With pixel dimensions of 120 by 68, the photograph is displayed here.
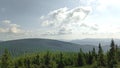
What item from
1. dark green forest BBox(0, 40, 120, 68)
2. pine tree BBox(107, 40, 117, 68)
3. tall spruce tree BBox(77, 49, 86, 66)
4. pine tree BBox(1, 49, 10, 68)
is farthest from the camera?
tall spruce tree BBox(77, 49, 86, 66)

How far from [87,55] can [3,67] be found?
7443 centimetres

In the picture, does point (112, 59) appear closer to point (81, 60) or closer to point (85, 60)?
point (85, 60)

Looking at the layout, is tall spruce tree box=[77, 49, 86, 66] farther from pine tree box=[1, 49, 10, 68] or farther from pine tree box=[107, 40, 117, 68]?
pine tree box=[1, 49, 10, 68]

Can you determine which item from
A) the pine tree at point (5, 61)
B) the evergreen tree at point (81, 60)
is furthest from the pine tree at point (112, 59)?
the pine tree at point (5, 61)

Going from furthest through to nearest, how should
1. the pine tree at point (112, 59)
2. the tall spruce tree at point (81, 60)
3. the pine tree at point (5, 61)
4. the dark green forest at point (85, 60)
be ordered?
the tall spruce tree at point (81, 60), the pine tree at point (112, 59), the dark green forest at point (85, 60), the pine tree at point (5, 61)

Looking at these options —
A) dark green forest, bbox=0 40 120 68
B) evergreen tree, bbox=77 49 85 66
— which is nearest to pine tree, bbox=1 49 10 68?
dark green forest, bbox=0 40 120 68

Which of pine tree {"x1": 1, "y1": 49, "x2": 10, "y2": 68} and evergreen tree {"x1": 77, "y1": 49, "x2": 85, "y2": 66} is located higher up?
pine tree {"x1": 1, "y1": 49, "x2": 10, "y2": 68}

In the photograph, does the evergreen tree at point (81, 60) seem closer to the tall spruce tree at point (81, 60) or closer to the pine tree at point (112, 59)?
the tall spruce tree at point (81, 60)

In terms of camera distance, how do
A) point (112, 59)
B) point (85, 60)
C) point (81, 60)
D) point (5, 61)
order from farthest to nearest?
→ point (85, 60), point (81, 60), point (112, 59), point (5, 61)

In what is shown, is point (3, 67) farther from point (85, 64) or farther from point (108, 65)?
point (85, 64)

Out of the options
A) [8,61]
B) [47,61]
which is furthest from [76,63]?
[8,61]

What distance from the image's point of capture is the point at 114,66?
9762 cm

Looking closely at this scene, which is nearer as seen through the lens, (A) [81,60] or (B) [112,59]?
(B) [112,59]

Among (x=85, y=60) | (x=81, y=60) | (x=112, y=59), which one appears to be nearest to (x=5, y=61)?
(x=112, y=59)
